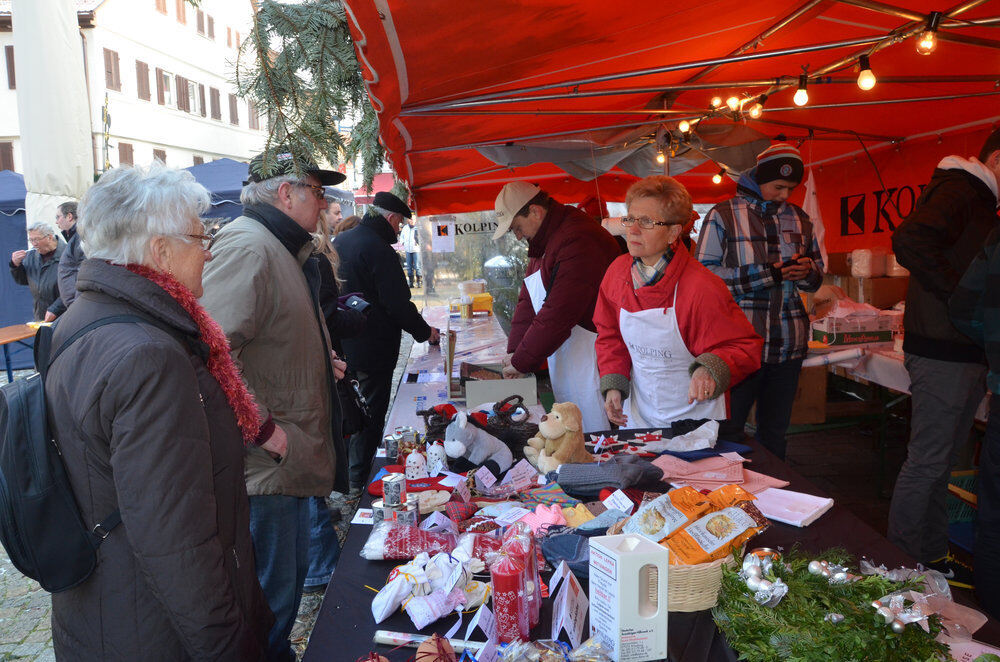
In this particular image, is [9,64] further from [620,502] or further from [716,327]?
[620,502]

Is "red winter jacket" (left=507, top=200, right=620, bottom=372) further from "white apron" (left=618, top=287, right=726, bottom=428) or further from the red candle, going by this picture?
the red candle

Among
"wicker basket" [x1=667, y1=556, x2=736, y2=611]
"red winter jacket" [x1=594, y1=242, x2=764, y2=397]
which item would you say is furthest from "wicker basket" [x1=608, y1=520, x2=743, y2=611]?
"red winter jacket" [x1=594, y1=242, x2=764, y2=397]

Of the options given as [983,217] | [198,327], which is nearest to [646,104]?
[983,217]

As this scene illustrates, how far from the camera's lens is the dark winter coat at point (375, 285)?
14.8 ft

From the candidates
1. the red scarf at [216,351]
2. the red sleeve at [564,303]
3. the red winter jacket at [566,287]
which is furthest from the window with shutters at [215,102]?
the red scarf at [216,351]

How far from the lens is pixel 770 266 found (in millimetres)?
3363

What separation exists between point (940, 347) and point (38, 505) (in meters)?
3.38

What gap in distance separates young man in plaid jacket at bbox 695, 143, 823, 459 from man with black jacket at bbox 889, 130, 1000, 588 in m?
0.52

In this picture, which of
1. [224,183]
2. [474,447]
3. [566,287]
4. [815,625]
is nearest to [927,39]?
[566,287]

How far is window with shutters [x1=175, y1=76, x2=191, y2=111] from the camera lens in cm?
2223

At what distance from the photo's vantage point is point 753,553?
1.27 m

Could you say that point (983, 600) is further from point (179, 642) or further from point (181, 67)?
point (181, 67)

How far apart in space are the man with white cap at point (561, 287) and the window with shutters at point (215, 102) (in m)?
24.7

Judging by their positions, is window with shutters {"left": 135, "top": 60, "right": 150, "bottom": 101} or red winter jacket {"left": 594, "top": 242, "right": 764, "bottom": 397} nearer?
red winter jacket {"left": 594, "top": 242, "right": 764, "bottom": 397}
